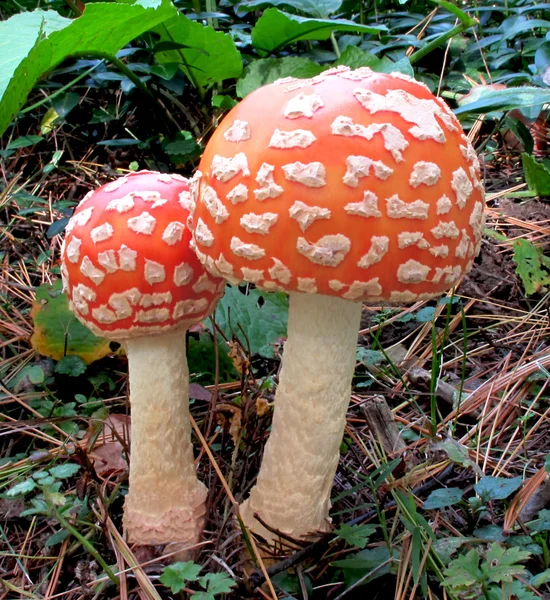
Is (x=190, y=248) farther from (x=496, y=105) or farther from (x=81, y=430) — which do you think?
(x=496, y=105)

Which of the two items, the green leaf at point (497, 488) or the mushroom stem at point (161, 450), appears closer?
the green leaf at point (497, 488)

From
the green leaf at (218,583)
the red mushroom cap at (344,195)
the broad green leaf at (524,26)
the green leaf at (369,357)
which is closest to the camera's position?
the red mushroom cap at (344,195)

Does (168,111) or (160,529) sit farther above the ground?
(168,111)

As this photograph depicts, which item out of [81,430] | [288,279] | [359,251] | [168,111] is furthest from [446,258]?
[168,111]

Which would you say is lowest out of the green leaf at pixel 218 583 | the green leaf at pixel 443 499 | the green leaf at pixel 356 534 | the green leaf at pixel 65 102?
the green leaf at pixel 443 499

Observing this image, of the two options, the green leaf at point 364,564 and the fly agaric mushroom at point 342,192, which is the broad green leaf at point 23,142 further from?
the green leaf at point 364,564

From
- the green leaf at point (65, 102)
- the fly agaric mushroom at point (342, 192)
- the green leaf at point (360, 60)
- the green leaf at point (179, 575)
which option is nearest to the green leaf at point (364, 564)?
the green leaf at point (179, 575)

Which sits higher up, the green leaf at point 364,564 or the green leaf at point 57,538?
the green leaf at point 57,538
